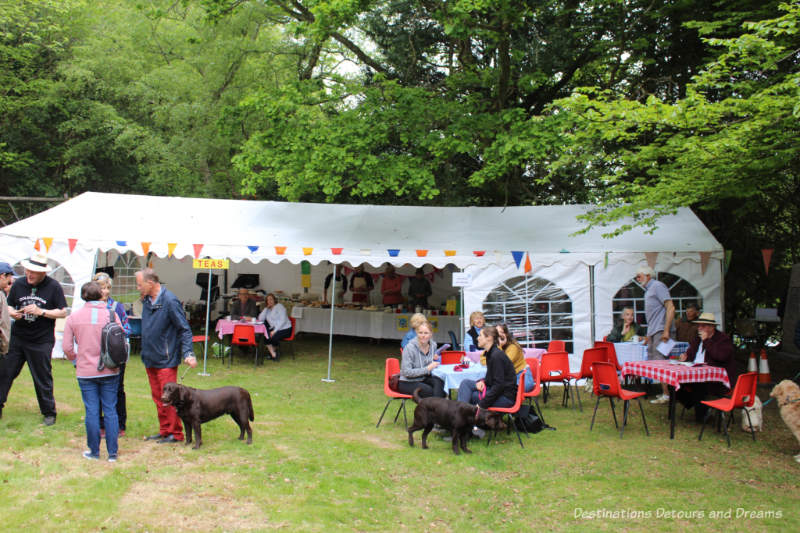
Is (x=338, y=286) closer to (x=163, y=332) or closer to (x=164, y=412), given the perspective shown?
(x=164, y=412)

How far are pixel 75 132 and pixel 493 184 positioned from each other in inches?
574

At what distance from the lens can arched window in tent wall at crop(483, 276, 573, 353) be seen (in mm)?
9203

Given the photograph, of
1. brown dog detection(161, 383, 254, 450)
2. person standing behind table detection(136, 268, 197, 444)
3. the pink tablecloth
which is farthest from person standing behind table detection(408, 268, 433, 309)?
person standing behind table detection(136, 268, 197, 444)

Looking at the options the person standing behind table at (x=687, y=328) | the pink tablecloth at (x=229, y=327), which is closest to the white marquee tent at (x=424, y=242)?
the person standing behind table at (x=687, y=328)

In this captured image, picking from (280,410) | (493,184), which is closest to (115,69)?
(493,184)

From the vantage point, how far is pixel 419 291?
1246 centimetres

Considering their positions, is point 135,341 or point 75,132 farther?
point 75,132

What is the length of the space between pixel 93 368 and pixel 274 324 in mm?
6159

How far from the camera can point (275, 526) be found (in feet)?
12.4

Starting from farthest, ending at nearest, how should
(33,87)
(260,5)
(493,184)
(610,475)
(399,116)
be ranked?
(33,87)
(260,5)
(493,184)
(399,116)
(610,475)

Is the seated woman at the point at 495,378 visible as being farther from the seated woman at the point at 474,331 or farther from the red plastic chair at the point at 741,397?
the seated woman at the point at 474,331

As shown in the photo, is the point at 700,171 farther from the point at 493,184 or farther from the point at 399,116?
the point at 493,184

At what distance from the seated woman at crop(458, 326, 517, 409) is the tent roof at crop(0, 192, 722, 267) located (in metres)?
3.49

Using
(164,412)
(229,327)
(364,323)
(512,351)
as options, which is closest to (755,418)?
(512,351)
